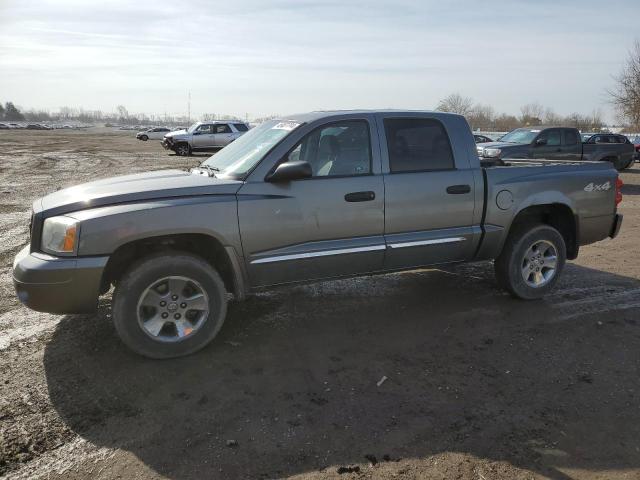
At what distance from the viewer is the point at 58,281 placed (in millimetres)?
3629

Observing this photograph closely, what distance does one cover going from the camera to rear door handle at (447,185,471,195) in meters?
4.80

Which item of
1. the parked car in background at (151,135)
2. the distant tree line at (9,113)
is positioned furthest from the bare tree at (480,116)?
the distant tree line at (9,113)

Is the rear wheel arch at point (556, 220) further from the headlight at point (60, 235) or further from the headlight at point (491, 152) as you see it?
the headlight at point (491, 152)

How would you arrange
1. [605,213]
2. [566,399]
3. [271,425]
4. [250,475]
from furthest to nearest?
[605,213] < [566,399] < [271,425] < [250,475]

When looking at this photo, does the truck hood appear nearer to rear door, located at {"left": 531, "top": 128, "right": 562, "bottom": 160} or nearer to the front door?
the front door

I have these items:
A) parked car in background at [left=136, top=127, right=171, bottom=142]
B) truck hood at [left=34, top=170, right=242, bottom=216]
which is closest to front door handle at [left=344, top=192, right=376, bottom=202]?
truck hood at [left=34, top=170, right=242, bottom=216]

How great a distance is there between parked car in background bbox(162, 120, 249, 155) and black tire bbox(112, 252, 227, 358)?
2279 centimetres

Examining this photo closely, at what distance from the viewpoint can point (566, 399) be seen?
3.47m

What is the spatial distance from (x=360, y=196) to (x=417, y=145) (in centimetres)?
85

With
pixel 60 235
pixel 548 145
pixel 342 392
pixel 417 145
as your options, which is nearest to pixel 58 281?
pixel 60 235

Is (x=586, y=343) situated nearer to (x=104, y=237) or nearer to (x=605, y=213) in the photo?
(x=605, y=213)

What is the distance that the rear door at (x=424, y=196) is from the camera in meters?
4.62

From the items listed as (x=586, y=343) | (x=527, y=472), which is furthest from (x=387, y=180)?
(x=527, y=472)

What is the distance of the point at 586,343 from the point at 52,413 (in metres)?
4.12
